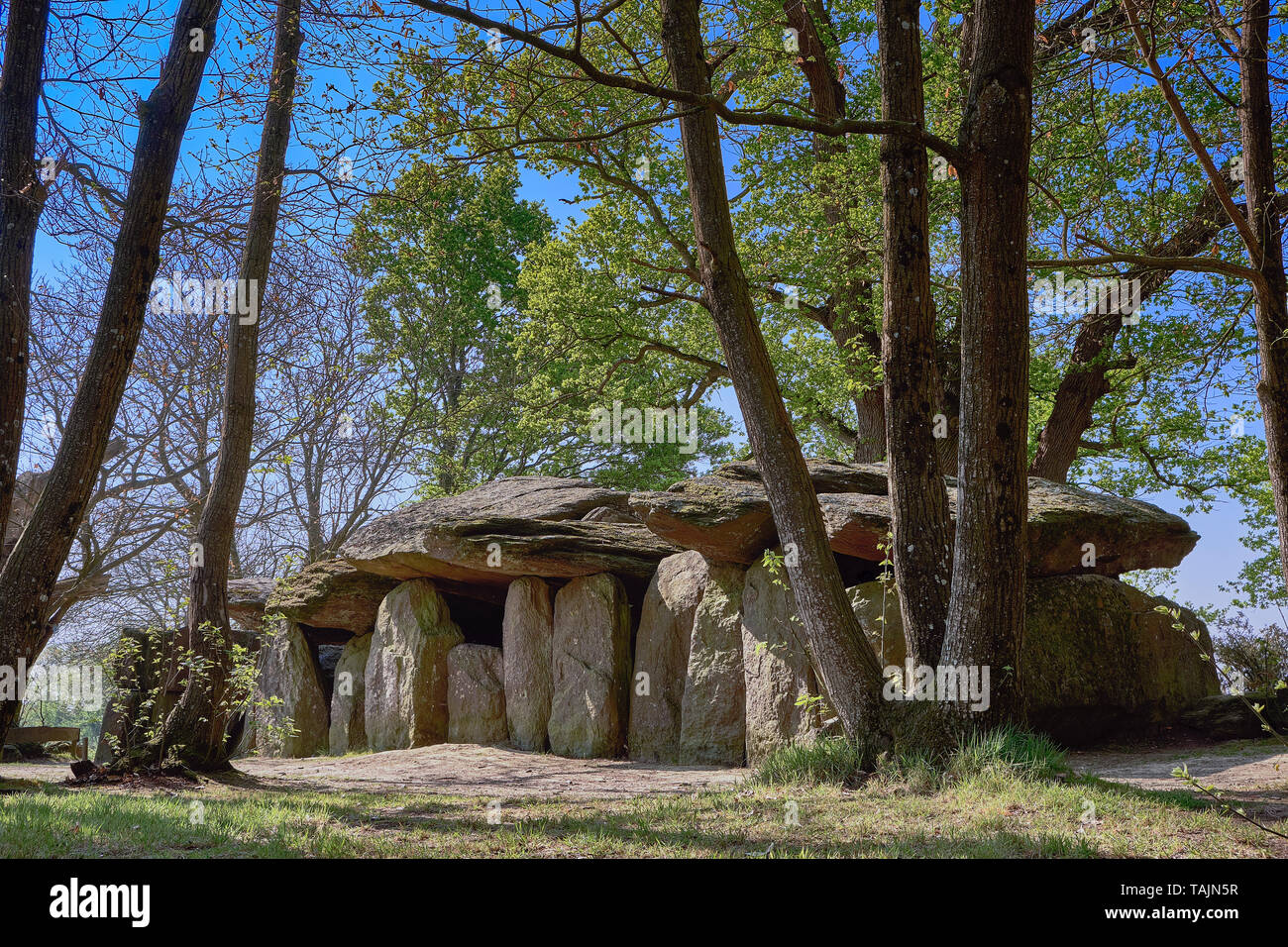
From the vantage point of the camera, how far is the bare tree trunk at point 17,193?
Answer: 245 inches

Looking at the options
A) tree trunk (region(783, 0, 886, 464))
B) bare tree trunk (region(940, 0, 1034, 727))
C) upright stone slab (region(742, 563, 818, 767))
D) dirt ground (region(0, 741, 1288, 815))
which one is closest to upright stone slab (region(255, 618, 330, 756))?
dirt ground (region(0, 741, 1288, 815))

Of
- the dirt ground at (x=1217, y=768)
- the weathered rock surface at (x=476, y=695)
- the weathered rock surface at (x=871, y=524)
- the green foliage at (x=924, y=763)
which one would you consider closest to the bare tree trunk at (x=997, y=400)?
the green foliage at (x=924, y=763)

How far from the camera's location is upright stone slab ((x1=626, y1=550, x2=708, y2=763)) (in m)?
10.3

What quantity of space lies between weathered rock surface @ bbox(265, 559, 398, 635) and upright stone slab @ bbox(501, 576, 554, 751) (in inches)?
87.3

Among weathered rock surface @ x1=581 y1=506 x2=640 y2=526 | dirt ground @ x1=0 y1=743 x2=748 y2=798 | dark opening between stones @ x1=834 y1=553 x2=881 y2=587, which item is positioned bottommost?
dirt ground @ x1=0 y1=743 x2=748 y2=798

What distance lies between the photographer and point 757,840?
14.9 ft

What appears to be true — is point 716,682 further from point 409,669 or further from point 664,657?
point 409,669

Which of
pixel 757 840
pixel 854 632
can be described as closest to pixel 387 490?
pixel 854 632

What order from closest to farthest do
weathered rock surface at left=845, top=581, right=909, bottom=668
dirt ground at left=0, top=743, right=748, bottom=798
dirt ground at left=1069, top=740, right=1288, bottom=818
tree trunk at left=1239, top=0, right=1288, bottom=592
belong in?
dirt ground at left=1069, top=740, right=1288, bottom=818 < dirt ground at left=0, top=743, right=748, bottom=798 < tree trunk at left=1239, top=0, right=1288, bottom=592 < weathered rock surface at left=845, top=581, right=909, bottom=668

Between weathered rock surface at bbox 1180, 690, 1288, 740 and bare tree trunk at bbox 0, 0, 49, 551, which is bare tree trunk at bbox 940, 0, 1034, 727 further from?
bare tree trunk at bbox 0, 0, 49, 551

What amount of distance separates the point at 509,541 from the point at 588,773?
10.2ft

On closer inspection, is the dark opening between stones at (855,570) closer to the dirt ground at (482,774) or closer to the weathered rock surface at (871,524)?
the weathered rock surface at (871,524)

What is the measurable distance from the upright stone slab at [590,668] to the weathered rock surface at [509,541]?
0.34m

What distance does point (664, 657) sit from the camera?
10.6 meters
